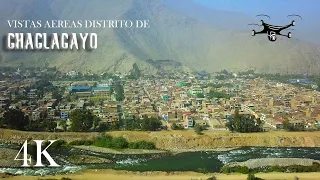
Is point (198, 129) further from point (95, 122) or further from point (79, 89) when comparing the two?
point (79, 89)

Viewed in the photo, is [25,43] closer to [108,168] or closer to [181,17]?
[108,168]

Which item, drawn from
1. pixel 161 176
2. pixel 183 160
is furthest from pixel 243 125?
pixel 161 176

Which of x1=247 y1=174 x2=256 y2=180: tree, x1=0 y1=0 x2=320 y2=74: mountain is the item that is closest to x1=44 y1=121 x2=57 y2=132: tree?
x1=247 y1=174 x2=256 y2=180: tree

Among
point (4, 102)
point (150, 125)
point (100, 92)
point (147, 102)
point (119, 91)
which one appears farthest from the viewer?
point (119, 91)

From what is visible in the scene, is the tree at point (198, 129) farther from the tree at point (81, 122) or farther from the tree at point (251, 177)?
the tree at point (251, 177)

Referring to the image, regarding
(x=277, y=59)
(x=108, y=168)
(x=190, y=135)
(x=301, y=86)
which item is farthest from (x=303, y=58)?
(x=108, y=168)

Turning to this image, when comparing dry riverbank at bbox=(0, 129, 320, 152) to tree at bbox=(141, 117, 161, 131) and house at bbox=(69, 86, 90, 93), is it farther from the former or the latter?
house at bbox=(69, 86, 90, 93)

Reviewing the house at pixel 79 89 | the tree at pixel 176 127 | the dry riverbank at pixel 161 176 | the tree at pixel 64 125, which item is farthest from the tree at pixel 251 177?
the house at pixel 79 89
